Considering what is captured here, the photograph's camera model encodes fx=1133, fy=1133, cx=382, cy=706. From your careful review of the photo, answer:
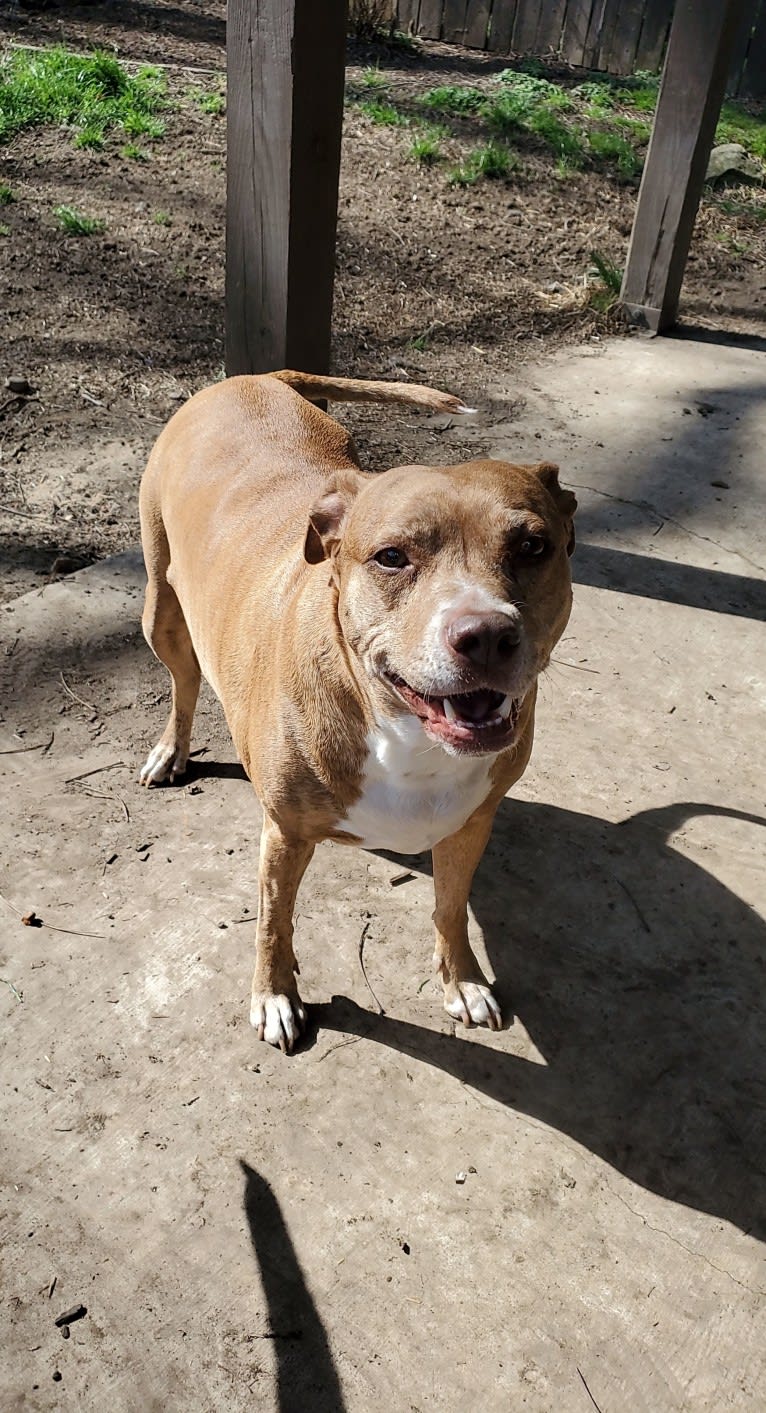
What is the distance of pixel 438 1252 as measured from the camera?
92.0 inches

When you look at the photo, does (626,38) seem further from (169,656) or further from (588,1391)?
(588,1391)

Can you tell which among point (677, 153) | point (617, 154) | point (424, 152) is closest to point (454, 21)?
point (617, 154)

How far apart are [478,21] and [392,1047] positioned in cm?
1138

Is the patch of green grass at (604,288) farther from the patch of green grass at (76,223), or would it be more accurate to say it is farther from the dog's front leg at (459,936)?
the dog's front leg at (459,936)

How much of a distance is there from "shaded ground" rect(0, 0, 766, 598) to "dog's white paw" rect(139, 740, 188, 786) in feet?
4.08

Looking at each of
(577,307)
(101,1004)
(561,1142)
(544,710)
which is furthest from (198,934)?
(577,307)

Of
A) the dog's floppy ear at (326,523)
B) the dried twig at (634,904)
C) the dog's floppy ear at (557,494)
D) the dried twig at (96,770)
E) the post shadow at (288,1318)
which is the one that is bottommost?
the dried twig at (96,770)

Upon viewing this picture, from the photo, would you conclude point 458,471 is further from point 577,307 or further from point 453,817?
point 577,307

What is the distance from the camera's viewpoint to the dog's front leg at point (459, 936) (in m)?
2.76

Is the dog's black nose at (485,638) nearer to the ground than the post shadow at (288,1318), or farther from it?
farther from it

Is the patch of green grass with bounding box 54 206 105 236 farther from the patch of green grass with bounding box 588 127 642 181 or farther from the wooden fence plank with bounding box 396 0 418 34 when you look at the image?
the wooden fence plank with bounding box 396 0 418 34

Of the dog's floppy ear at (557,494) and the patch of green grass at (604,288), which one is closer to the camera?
the dog's floppy ear at (557,494)

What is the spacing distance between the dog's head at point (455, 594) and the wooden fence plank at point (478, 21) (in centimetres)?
1074

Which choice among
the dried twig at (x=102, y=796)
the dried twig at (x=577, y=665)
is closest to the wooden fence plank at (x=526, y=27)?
the dried twig at (x=577, y=665)
